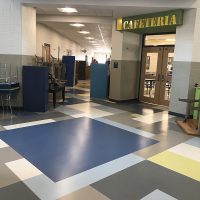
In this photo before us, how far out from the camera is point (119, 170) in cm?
323

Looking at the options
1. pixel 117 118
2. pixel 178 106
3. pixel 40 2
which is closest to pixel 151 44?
pixel 178 106

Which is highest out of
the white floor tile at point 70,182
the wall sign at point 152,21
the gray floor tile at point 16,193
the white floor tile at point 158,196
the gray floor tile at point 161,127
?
the wall sign at point 152,21

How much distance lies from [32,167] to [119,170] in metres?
1.22

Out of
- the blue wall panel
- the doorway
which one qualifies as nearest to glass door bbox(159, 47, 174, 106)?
the doorway

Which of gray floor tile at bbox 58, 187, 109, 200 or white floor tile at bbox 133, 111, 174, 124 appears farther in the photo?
white floor tile at bbox 133, 111, 174, 124

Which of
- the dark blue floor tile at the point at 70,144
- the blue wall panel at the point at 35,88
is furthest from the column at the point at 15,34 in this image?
the dark blue floor tile at the point at 70,144

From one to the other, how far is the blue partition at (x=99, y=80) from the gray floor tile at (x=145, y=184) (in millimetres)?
5993

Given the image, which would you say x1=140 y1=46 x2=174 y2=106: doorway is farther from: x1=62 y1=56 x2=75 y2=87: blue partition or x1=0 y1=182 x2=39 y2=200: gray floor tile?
x1=0 y1=182 x2=39 y2=200: gray floor tile

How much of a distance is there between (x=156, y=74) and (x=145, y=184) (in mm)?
5650

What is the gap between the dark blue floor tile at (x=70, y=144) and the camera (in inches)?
131

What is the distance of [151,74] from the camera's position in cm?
826

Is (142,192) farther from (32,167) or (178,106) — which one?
(178,106)

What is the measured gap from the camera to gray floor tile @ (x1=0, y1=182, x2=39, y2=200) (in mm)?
2516

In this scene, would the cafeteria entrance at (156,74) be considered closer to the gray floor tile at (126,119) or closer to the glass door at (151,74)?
the glass door at (151,74)
